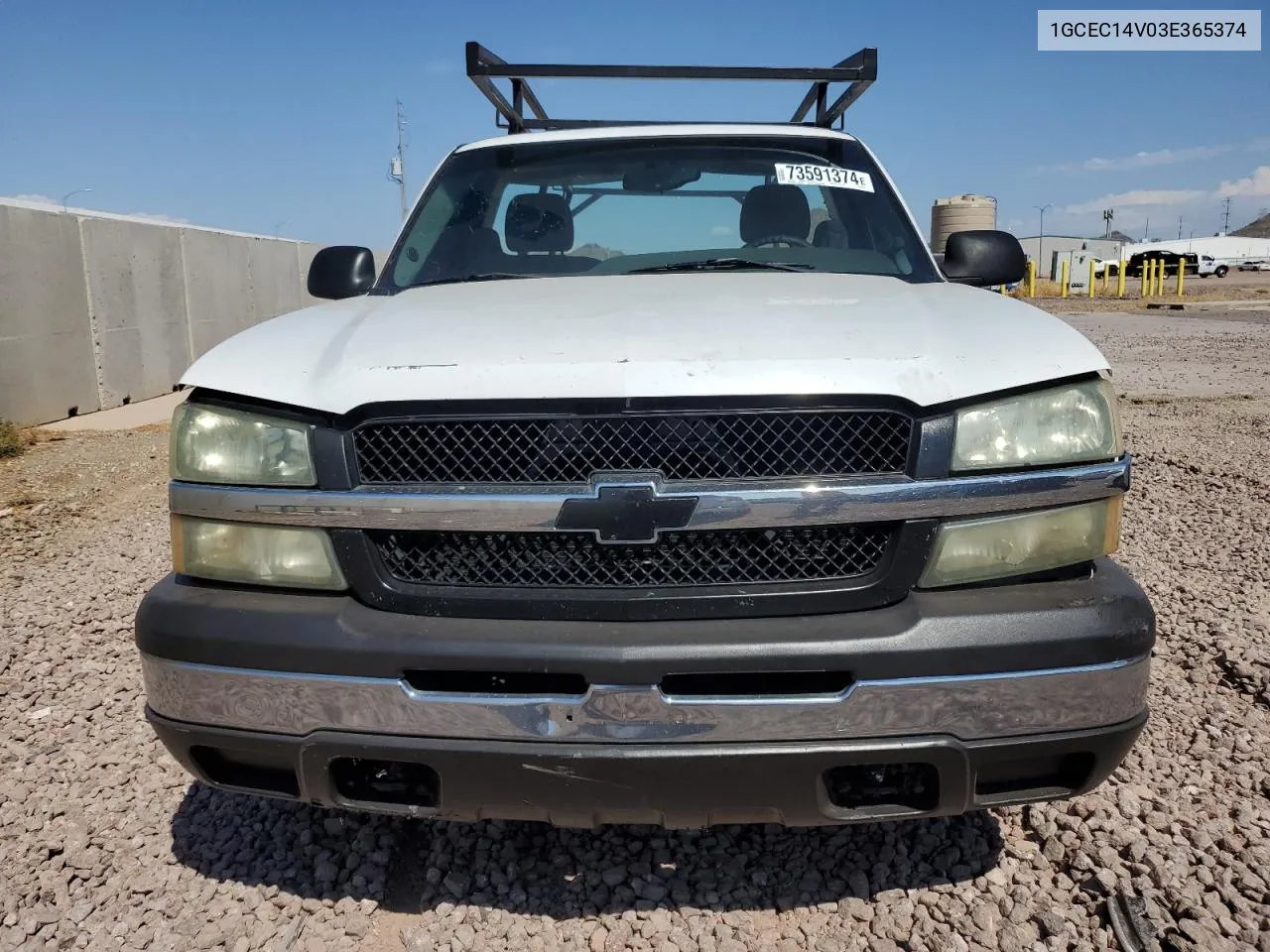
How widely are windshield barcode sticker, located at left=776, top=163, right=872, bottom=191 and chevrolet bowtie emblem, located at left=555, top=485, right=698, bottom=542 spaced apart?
192 cm

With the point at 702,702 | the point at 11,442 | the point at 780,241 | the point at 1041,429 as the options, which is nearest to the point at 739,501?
the point at 702,702

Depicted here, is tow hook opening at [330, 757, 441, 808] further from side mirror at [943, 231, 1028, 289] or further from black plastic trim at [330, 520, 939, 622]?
side mirror at [943, 231, 1028, 289]

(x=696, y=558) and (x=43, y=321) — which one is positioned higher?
(x=43, y=321)

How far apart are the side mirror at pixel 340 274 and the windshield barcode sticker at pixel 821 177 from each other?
4.85 ft

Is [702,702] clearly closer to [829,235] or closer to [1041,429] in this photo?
[1041,429]

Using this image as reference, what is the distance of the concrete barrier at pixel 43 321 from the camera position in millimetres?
9203

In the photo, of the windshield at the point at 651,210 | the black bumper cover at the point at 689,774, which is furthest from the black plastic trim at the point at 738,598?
the windshield at the point at 651,210

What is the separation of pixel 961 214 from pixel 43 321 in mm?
30595

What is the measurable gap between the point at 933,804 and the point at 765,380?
35.5 inches

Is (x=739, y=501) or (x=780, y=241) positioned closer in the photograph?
(x=739, y=501)

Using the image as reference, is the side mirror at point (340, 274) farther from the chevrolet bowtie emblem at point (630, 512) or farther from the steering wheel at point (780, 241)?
the chevrolet bowtie emblem at point (630, 512)

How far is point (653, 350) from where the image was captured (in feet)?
6.12

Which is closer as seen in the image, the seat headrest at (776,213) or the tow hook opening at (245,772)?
the tow hook opening at (245,772)

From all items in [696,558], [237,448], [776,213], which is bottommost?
[696,558]
